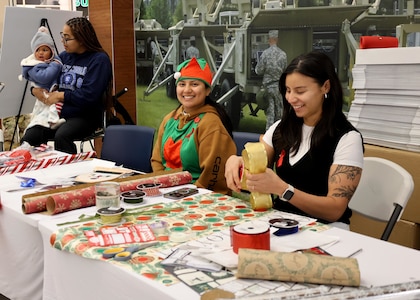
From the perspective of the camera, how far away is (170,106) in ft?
16.1

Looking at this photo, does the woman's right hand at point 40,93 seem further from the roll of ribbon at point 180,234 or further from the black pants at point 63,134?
the roll of ribbon at point 180,234

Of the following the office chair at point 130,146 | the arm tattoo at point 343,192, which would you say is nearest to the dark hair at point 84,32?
the office chair at point 130,146

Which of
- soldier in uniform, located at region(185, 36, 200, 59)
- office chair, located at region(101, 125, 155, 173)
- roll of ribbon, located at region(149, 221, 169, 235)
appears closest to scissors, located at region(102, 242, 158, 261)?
roll of ribbon, located at region(149, 221, 169, 235)

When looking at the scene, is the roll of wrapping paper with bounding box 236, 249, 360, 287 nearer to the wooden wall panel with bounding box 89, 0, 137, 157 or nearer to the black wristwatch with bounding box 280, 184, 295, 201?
the black wristwatch with bounding box 280, 184, 295, 201

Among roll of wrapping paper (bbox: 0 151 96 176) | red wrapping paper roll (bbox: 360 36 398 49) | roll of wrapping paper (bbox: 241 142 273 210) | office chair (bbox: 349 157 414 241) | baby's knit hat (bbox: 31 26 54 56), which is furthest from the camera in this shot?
baby's knit hat (bbox: 31 26 54 56)

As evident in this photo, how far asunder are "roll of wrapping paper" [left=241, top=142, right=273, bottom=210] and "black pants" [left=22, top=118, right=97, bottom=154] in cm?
235

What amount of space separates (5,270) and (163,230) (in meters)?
0.76

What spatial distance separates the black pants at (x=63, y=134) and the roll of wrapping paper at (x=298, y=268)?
2.79 m

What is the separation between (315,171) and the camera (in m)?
1.81

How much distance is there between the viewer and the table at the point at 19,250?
1623 mm

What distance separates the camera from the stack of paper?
2312 mm

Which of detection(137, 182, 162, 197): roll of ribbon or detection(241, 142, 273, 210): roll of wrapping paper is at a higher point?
detection(241, 142, 273, 210): roll of wrapping paper

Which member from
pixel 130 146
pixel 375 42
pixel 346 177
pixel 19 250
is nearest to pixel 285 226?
pixel 346 177

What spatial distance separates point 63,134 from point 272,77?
1645 millimetres
